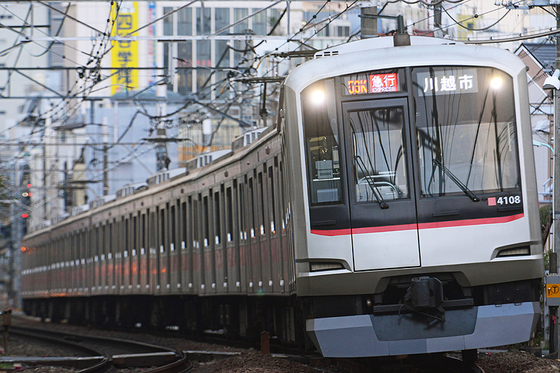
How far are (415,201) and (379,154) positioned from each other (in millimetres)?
504

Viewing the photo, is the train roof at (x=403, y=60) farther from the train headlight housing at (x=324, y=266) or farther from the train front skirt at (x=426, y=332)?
the train front skirt at (x=426, y=332)

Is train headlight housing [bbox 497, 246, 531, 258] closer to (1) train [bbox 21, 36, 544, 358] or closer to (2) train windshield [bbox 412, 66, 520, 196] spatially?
(1) train [bbox 21, 36, 544, 358]

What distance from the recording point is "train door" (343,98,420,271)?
24.3 ft

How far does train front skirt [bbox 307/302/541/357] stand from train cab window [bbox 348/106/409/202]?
40.4 inches

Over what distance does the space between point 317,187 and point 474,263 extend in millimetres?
1438

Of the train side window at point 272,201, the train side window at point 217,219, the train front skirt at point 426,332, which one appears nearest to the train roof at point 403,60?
the train front skirt at point 426,332

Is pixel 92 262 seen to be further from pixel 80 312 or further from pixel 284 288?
pixel 284 288

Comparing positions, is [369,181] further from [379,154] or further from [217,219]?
[217,219]

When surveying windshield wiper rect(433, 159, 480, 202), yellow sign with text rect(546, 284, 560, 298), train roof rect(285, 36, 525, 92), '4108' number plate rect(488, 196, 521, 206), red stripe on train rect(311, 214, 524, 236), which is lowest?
yellow sign with text rect(546, 284, 560, 298)

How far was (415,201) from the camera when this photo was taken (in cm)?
747

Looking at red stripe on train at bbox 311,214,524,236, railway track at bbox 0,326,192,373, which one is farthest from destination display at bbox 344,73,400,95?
railway track at bbox 0,326,192,373

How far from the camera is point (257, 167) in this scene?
1221 cm

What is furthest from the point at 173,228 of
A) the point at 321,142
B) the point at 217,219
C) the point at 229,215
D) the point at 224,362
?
the point at 321,142

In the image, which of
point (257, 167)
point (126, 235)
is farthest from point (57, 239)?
point (257, 167)
